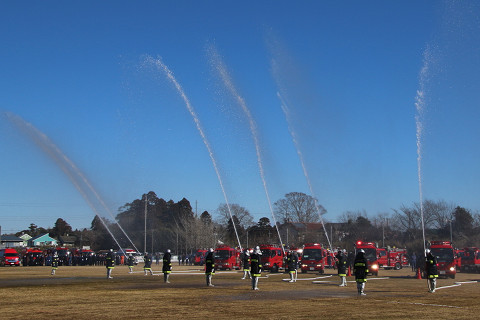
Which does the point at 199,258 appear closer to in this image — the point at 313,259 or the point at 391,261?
the point at 391,261

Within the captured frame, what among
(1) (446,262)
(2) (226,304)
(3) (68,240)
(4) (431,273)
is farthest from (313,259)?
(3) (68,240)

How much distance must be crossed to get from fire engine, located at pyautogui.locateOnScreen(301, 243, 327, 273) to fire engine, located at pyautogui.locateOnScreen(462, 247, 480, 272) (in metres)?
18.0

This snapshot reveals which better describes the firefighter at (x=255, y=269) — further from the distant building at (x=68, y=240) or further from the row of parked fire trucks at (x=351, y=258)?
the distant building at (x=68, y=240)

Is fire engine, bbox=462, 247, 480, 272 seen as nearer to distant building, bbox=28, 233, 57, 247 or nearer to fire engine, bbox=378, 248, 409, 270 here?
fire engine, bbox=378, 248, 409, 270

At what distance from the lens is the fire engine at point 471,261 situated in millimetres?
50891

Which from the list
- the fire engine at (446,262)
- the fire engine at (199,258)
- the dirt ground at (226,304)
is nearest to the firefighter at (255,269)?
the dirt ground at (226,304)

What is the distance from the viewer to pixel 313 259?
45312mm

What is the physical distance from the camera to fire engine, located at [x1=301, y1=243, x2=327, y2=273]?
148 ft

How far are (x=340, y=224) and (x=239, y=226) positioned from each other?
31.7 metres

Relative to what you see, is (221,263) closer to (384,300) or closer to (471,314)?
(384,300)

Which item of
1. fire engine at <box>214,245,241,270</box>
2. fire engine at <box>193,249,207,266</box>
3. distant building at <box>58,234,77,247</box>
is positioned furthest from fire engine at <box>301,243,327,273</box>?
distant building at <box>58,234,77,247</box>

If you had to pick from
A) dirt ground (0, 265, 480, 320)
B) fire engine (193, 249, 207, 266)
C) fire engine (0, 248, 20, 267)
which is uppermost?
dirt ground (0, 265, 480, 320)

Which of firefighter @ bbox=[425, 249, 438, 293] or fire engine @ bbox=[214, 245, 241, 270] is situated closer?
firefighter @ bbox=[425, 249, 438, 293]

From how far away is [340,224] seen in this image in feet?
431
